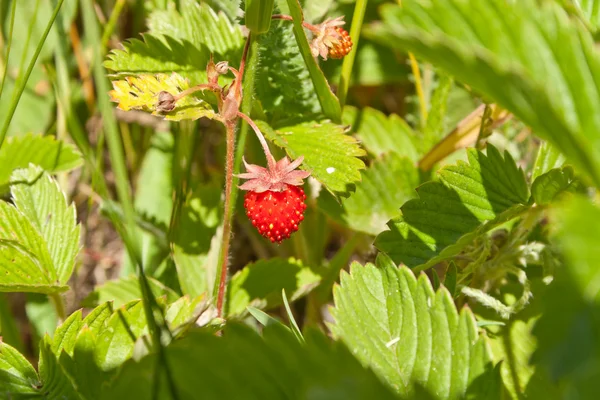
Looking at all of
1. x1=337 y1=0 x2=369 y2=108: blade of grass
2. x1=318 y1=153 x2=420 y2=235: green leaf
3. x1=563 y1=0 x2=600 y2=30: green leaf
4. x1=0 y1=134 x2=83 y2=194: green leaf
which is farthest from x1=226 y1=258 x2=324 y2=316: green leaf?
x1=563 y1=0 x2=600 y2=30: green leaf

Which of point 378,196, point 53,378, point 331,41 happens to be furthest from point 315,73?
point 53,378

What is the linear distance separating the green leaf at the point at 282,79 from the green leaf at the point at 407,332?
449 mm

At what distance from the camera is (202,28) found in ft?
4.42

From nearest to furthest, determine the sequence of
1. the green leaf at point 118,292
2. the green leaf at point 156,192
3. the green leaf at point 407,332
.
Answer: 1. the green leaf at point 407,332
2. the green leaf at point 118,292
3. the green leaf at point 156,192

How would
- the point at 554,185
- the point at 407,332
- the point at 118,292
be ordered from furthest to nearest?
the point at 118,292, the point at 554,185, the point at 407,332

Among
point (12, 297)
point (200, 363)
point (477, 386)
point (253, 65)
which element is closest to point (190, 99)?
point (253, 65)

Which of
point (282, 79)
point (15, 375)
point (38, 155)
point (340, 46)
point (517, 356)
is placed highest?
point (340, 46)

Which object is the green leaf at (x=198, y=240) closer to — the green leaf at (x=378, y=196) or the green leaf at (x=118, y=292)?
the green leaf at (x=118, y=292)

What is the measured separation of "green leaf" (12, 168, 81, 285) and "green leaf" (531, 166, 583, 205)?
862 millimetres

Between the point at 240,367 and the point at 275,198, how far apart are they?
0.41 m

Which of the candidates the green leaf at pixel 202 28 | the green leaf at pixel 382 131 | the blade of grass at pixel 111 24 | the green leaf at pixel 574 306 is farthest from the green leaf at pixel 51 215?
the green leaf at pixel 574 306

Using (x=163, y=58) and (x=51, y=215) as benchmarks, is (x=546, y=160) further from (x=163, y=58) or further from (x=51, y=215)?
(x=51, y=215)

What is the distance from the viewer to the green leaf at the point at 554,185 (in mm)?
1053

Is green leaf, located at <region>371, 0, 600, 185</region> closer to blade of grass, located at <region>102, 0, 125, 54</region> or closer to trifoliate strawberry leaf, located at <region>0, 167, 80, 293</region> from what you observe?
trifoliate strawberry leaf, located at <region>0, 167, 80, 293</region>
